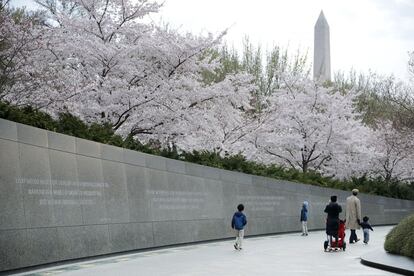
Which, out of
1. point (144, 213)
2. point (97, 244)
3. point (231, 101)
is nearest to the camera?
point (97, 244)

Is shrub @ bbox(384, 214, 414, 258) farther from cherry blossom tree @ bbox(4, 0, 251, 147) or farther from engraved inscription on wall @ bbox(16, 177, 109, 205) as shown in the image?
cherry blossom tree @ bbox(4, 0, 251, 147)

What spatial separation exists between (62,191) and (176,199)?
6.33 meters

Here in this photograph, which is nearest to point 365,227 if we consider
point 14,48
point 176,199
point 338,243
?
point 338,243

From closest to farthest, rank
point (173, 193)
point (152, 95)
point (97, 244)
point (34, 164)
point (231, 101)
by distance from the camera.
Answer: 1. point (34, 164)
2. point (97, 244)
3. point (173, 193)
4. point (152, 95)
5. point (231, 101)

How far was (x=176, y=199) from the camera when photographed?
20766 mm

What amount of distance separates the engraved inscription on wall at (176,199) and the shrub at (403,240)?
22.3 feet

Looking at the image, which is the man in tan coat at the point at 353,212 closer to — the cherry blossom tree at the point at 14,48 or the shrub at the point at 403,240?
the shrub at the point at 403,240

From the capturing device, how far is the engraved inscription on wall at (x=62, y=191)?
13734 mm

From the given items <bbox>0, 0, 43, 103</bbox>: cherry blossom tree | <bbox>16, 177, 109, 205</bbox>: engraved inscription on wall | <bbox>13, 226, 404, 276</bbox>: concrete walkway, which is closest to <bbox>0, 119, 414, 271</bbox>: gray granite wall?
<bbox>16, 177, 109, 205</bbox>: engraved inscription on wall

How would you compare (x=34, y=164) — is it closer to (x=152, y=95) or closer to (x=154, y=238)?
(x=154, y=238)

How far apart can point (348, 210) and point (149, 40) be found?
8.98 meters

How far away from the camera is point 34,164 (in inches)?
549

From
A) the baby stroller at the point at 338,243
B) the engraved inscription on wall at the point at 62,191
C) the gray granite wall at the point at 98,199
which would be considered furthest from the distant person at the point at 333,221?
the engraved inscription on wall at the point at 62,191

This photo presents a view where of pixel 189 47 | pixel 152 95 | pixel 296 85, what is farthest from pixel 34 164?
pixel 296 85
